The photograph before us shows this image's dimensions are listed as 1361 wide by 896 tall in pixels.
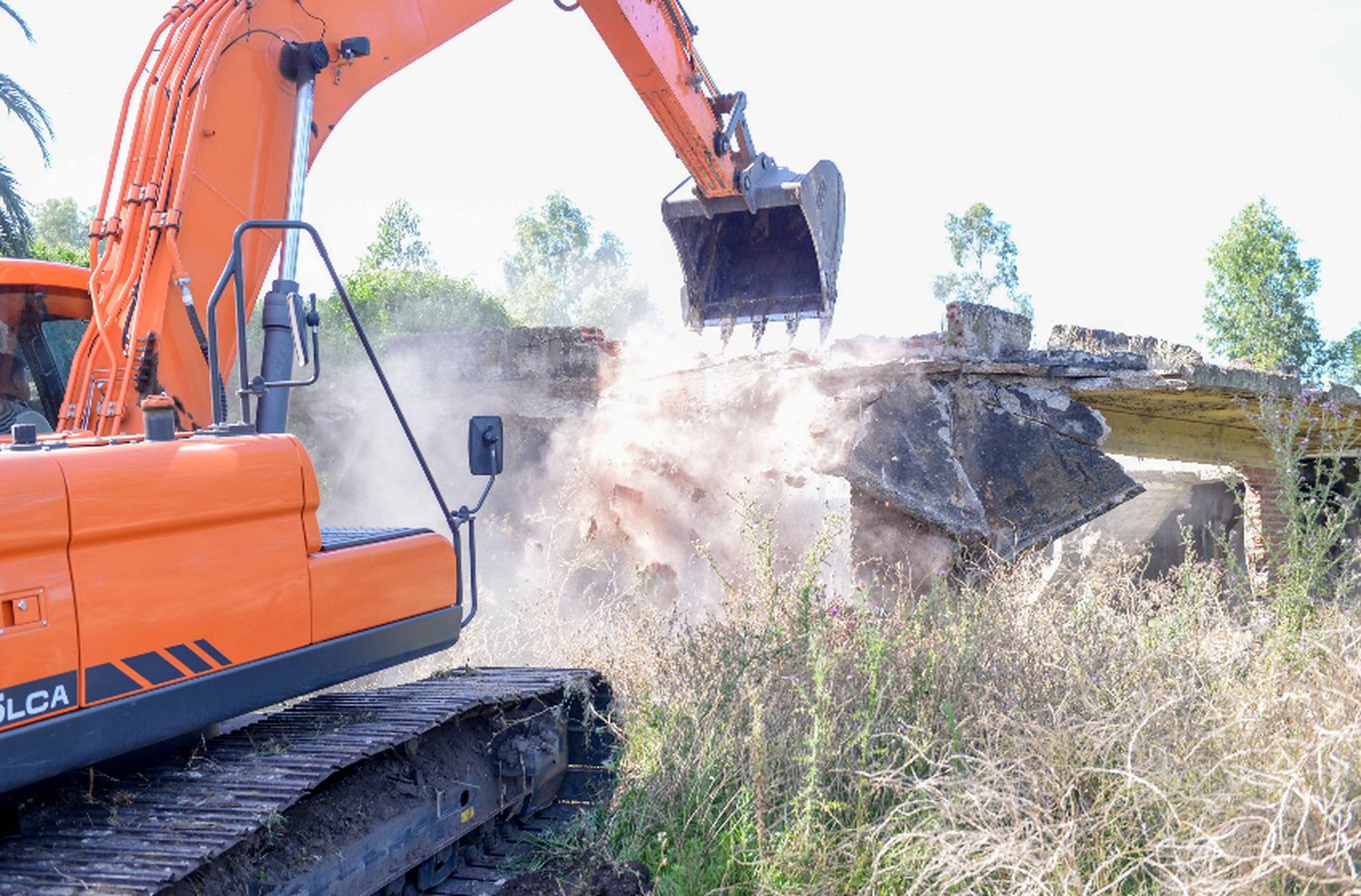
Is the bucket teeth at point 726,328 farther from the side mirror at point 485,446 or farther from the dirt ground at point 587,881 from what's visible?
the dirt ground at point 587,881

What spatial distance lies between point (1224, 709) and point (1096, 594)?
2.55 meters

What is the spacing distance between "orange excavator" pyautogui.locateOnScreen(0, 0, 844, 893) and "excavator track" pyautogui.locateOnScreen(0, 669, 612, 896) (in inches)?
0.5

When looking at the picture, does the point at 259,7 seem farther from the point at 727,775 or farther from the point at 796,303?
the point at 796,303

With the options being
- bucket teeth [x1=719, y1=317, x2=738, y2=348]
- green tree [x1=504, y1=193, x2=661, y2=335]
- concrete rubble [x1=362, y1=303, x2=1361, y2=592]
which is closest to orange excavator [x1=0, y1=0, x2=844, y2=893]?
concrete rubble [x1=362, y1=303, x2=1361, y2=592]

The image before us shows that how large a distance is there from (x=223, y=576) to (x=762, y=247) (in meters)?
6.68

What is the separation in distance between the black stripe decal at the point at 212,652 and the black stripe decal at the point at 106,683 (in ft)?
0.71

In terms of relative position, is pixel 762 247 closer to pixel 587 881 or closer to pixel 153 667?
pixel 587 881

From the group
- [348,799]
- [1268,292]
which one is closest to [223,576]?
[348,799]

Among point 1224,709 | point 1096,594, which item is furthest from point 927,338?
point 1224,709

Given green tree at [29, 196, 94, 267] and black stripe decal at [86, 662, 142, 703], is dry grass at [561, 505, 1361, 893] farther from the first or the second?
green tree at [29, 196, 94, 267]

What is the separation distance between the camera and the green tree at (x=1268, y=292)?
1177 inches

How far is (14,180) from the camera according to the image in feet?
41.2

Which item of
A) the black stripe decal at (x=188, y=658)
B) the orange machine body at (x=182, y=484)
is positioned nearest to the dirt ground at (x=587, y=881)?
the orange machine body at (x=182, y=484)

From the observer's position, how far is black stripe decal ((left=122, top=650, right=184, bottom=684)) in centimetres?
312
